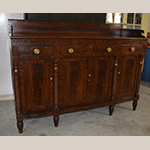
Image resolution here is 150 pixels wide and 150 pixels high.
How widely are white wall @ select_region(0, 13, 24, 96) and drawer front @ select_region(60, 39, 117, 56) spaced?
117 cm

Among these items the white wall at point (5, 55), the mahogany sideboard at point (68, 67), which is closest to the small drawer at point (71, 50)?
the mahogany sideboard at point (68, 67)

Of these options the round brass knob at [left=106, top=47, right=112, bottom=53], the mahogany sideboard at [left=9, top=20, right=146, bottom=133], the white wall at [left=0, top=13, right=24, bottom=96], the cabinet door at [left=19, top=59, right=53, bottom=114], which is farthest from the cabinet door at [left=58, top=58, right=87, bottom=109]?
the white wall at [left=0, top=13, right=24, bottom=96]

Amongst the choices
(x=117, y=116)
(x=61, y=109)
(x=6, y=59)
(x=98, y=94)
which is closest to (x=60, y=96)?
(x=61, y=109)

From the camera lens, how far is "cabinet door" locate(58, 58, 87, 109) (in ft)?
6.55

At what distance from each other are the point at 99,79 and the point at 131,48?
586 mm

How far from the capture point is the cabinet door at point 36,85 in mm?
1837

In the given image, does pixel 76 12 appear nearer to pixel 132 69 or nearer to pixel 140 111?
pixel 132 69

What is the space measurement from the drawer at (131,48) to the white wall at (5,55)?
1569mm

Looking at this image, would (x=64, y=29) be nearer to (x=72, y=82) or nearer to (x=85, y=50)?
(x=85, y=50)

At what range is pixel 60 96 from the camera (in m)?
2.05

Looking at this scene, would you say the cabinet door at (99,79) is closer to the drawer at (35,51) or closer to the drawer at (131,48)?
the drawer at (131,48)

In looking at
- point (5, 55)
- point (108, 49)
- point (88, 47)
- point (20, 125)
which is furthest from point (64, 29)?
point (20, 125)

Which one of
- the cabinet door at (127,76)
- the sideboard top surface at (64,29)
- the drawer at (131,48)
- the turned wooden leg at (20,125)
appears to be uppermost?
the sideboard top surface at (64,29)

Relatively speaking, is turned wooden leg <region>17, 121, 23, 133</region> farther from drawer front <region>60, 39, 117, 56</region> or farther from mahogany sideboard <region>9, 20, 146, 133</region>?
drawer front <region>60, 39, 117, 56</region>
